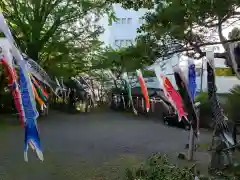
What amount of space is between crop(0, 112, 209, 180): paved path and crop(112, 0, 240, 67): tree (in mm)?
3382

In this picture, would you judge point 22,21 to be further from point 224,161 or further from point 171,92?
point 224,161

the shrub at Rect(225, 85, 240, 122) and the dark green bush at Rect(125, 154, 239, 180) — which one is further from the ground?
the shrub at Rect(225, 85, 240, 122)

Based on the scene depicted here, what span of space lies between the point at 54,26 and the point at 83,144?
8.76 m

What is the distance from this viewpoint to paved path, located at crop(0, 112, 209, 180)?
30.9 ft

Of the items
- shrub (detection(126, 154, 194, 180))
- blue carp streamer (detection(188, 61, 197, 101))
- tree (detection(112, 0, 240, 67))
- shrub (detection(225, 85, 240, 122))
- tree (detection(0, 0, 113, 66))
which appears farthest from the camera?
tree (detection(0, 0, 113, 66))

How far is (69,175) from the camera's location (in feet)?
29.5

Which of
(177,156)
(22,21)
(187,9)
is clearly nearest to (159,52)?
(187,9)

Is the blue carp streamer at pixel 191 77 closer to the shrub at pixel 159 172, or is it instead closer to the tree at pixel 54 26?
the shrub at pixel 159 172

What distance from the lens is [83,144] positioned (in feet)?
43.9

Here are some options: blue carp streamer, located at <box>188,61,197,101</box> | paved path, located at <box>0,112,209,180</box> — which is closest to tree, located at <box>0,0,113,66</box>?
paved path, located at <box>0,112,209,180</box>

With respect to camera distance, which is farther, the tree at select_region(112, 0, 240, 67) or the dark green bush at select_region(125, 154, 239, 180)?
the tree at select_region(112, 0, 240, 67)

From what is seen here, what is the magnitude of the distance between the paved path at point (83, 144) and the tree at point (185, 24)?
3.38 metres

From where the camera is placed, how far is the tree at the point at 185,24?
6498 mm

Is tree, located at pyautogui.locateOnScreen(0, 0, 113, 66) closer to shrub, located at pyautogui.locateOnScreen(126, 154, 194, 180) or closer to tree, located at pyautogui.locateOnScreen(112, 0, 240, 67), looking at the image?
tree, located at pyautogui.locateOnScreen(112, 0, 240, 67)
